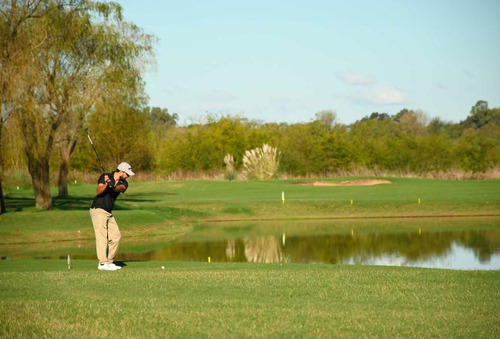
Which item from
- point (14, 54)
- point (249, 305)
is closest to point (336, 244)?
point (14, 54)

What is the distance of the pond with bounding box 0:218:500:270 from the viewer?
2348 cm

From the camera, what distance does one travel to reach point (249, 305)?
10930 millimetres

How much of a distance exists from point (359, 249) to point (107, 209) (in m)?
11.9

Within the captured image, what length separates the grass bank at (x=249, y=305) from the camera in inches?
367

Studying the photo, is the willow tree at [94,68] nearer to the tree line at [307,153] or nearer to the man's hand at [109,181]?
the man's hand at [109,181]

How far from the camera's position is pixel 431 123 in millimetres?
136375

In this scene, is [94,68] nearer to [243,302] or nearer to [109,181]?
[109,181]

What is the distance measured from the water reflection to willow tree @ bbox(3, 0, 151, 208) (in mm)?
8167

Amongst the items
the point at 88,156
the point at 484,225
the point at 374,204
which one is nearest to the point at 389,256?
the point at 484,225

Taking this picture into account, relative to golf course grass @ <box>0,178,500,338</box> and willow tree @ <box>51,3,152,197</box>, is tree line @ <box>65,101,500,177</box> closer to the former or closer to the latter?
willow tree @ <box>51,3,152,197</box>

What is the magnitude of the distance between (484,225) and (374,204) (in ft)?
23.7

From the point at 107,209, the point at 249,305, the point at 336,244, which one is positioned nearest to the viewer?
the point at 249,305

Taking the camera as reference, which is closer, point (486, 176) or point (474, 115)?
point (486, 176)

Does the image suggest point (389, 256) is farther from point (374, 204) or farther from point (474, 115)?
point (474, 115)
